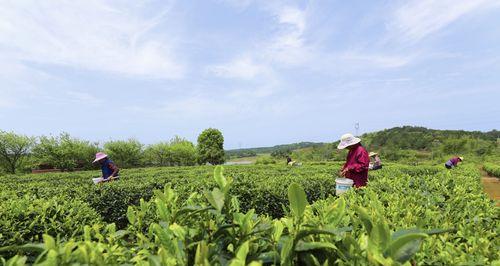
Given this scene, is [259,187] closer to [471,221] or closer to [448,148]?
[471,221]

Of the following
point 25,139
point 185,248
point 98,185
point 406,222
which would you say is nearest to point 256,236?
point 185,248

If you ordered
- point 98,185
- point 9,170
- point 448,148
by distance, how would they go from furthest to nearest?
point 448,148 < point 9,170 < point 98,185

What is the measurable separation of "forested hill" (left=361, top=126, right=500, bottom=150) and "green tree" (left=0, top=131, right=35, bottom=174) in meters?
52.3

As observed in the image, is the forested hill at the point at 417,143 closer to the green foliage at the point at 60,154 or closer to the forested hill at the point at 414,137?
the forested hill at the point at 414,137

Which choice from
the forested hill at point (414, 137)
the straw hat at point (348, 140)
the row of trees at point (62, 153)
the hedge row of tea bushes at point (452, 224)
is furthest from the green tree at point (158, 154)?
the hedge row of tea bushes at point (452, 224)

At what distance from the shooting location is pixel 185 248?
1266mm

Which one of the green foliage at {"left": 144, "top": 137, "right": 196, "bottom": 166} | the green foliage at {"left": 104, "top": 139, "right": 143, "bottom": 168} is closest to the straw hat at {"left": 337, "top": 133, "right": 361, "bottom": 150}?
the green foliage at {"left": 104, "top": 139, "right": 143, "bottom": 168}

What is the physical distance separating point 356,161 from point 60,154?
3771 centimetres

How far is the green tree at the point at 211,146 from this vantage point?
52750 millimetres

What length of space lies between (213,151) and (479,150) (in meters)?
36.5

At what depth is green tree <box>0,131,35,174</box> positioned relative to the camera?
35125 mm

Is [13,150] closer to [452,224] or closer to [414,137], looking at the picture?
[452,224]

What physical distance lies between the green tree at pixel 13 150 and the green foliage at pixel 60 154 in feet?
3.85

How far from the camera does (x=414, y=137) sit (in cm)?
5638
